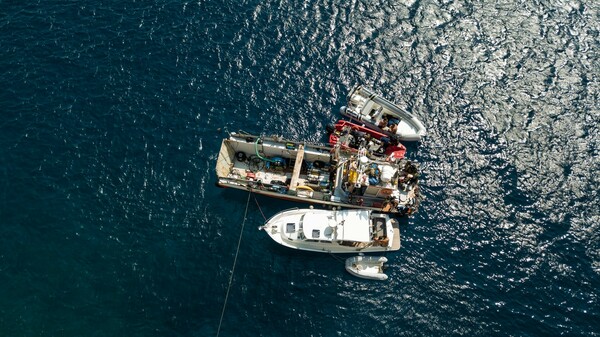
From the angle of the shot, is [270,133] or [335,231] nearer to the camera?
[335,231]

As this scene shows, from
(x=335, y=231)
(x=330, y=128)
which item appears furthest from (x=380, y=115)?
(x=335, y=231)

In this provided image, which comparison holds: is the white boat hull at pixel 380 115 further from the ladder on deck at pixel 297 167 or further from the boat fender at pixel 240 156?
the boat fender at pixel 240 156

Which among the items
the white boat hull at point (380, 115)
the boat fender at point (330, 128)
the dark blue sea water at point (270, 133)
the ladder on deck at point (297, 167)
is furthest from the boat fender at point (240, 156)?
the white boat hull at point (380, 115)

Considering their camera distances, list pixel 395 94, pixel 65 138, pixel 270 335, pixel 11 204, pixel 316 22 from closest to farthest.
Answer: pixel 270 335, pixel 11 204, pixel 65 138, pixel 395 94, pixel 316 22

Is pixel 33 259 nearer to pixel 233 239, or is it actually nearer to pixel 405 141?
pixel 233 239

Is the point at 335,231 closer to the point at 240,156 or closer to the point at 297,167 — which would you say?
the point at 297,167

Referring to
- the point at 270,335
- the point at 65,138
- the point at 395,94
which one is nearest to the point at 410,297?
the point at 270,335
